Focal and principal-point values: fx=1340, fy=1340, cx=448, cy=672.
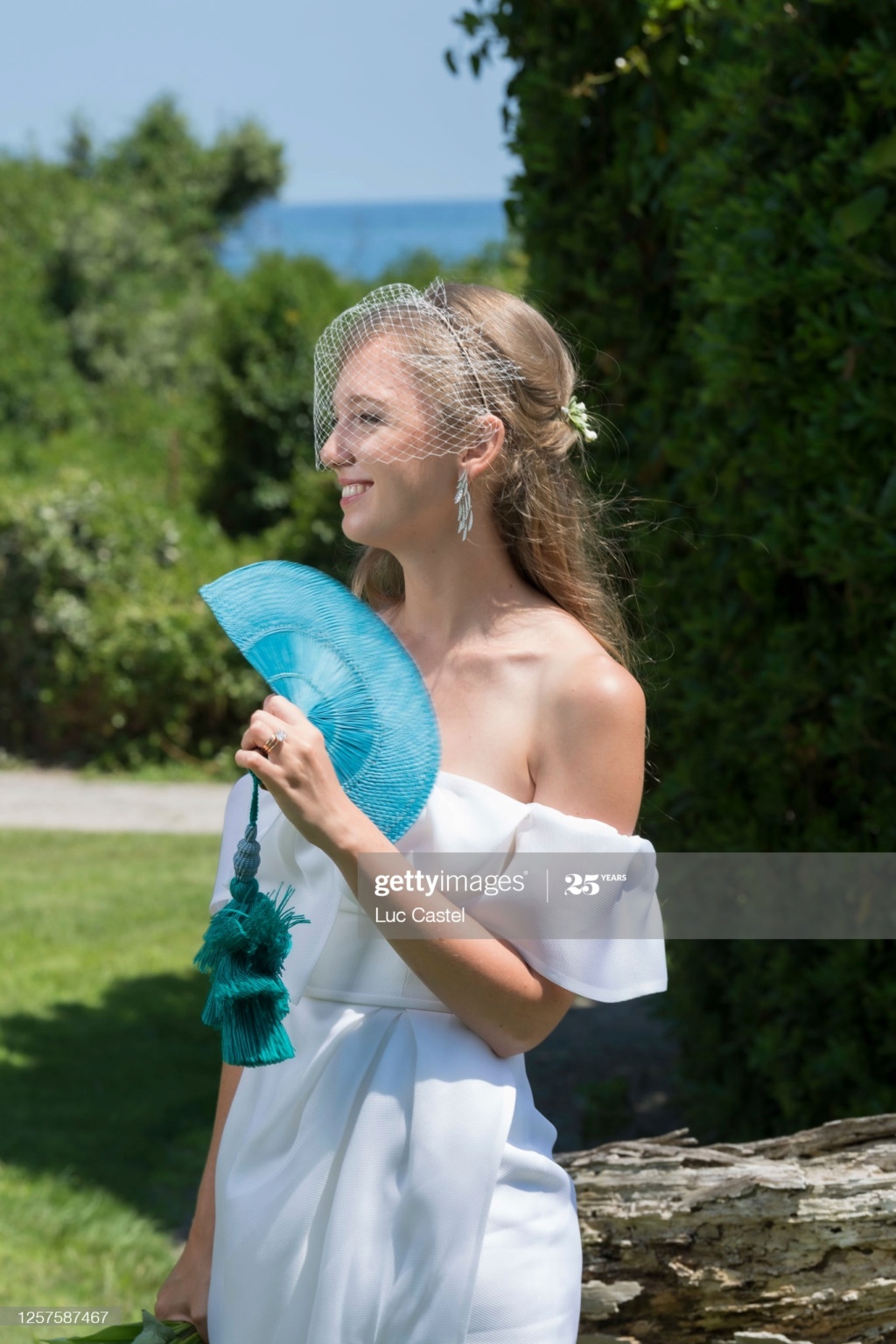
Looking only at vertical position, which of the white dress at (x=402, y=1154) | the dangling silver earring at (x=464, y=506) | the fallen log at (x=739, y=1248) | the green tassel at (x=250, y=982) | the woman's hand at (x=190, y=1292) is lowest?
the fallen log at (x=739, y=1248)

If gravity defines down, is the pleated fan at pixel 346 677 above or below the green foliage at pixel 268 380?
above

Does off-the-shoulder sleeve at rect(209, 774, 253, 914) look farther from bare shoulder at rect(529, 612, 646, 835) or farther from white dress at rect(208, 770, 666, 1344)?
bare shoulder at rect(529, 612, 646, 835)

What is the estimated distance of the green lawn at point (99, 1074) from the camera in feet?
12.3

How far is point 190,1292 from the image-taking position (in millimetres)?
1946

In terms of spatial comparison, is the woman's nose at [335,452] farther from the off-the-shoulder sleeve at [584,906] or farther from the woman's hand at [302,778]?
the off-the-shoulder sleeve at [584,906]

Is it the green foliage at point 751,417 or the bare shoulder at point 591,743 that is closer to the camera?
the bare shoulder at point 591,743

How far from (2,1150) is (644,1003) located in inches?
109

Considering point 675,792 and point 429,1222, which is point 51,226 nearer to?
point 675,792

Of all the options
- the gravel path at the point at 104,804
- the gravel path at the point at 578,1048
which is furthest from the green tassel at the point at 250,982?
the gravel path at the point at 104,804

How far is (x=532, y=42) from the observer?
161 inches

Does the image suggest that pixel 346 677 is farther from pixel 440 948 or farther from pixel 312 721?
pixel 440 948

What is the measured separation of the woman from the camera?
5.38ft

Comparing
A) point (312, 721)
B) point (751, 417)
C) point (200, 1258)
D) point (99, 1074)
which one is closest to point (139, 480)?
point (99, 1074)

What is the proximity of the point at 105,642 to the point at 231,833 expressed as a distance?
335 inches
